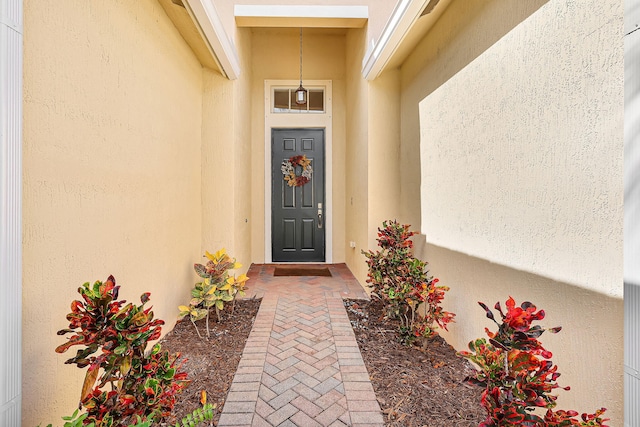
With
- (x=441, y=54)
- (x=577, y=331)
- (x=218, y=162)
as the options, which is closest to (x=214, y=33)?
(x=218, y=162)

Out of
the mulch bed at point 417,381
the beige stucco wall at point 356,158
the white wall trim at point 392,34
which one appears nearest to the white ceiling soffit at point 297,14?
the beige stucco wall at point 356,158

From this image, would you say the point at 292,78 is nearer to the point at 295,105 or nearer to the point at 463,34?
the point at 295,105

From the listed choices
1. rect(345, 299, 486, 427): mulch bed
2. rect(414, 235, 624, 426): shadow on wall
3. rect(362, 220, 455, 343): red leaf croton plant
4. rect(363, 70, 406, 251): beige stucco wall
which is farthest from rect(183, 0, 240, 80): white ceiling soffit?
rect(345, 299, 486, 427): mulch bed

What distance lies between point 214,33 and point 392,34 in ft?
4.91

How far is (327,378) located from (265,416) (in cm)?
49

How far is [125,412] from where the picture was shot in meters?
1.13

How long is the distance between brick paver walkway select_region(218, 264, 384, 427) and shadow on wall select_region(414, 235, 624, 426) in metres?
0.89

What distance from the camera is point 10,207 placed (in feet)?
3.46

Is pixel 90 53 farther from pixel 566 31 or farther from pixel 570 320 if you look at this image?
pixel 570 320

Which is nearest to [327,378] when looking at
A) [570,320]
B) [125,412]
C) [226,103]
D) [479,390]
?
[479,390]

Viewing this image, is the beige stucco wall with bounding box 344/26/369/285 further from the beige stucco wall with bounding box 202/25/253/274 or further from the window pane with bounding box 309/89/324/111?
the beige stucco wall with bounding box 202/25/253/274

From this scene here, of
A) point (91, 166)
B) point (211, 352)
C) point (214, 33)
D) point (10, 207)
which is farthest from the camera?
point (214, 33)

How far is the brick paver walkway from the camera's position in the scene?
169 cm

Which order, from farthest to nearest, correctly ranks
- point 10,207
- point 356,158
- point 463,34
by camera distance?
1. point 356,158
2. point 463,34
3. point 10,207
